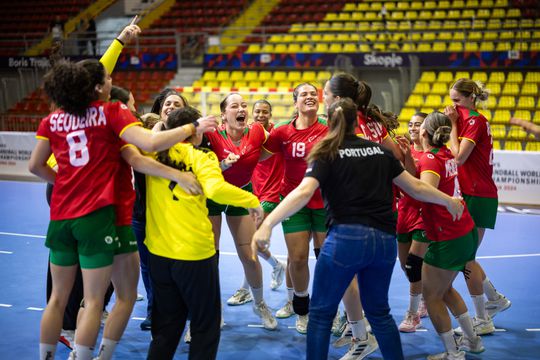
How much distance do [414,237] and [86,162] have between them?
3.02 metres

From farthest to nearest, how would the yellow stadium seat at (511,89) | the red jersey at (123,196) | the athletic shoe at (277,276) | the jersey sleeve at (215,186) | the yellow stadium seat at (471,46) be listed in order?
the yellow stadium seat at (471,46) < the yellow stadium seat at (511,89) < the athletic shoe at (277,276) < the red jersey at (123,196) < the jersey sleeve at (215,186)

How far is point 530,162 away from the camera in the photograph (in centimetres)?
1194

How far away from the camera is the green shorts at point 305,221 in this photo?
594 cm

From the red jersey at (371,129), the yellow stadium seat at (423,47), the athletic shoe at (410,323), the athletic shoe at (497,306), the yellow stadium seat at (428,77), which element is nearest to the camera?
the red jersey at (371,129)

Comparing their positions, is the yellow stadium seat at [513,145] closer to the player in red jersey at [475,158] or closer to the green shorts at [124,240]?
the player in red jersey at [475,158]

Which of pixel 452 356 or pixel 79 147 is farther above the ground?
pixel 79 147

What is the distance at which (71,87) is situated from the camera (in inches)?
171

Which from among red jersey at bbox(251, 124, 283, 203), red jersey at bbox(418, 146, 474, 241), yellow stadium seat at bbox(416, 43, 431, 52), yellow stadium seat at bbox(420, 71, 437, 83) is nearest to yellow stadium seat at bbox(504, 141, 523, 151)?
yellow stadium seat at bbox(420, 71, 437, 83)

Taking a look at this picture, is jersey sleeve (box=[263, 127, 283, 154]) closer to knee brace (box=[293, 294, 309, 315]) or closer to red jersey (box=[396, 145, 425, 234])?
red jersey (box=[396, 145, 425, 234])

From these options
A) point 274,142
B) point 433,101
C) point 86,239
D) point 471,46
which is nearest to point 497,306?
point 274,142

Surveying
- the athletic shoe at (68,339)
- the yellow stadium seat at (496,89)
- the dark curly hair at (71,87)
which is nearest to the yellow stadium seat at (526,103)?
the yellow stadium seat at (496,89)

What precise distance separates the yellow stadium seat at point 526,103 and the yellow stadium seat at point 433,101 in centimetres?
178

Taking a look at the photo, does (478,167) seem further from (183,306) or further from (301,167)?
(183,306)

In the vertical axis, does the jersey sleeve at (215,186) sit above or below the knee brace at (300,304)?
above
